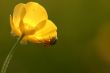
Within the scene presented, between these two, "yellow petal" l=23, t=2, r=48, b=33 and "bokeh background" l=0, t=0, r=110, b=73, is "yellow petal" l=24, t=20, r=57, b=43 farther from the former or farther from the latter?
"bokeh background" l=0, t=0, r=110, b=73

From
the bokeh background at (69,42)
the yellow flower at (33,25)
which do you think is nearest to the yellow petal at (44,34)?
the yellow flower at (33,25)

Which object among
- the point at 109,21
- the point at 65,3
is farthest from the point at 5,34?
the point at 109,21

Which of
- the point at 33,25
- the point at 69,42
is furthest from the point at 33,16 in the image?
the point at 69,42

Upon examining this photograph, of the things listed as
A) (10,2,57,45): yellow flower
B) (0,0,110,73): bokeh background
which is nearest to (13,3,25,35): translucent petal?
(10,2,57,45): yellow flower

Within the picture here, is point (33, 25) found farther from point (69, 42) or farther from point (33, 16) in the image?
point (69, 42)

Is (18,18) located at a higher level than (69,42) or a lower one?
higher

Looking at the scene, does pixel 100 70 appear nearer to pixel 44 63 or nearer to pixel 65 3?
pixel 44 63

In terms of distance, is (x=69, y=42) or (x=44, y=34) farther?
(x=69, y=42)
